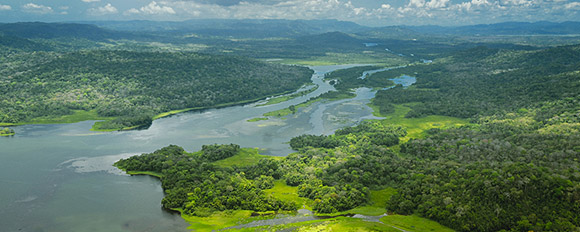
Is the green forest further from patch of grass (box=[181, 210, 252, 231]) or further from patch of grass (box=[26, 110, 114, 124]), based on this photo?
patch of grass (box=[26, 110, 114, 124])

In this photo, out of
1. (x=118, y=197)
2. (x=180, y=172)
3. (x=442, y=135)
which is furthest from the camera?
(x=442, y=135)

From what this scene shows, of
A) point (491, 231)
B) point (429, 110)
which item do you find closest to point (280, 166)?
point (491, 231)

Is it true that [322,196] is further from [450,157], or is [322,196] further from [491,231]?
[450,157]

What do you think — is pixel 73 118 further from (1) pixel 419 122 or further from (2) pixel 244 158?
(1) pixel 419 122

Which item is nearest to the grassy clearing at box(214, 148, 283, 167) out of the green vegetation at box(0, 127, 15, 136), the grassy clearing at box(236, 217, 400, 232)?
the grassy clearing at box(236, 217, 400, 232)

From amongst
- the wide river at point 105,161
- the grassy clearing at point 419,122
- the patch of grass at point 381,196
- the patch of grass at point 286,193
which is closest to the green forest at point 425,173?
the patch of grass at point 381,196

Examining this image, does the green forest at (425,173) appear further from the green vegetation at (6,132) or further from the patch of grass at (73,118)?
the patch of grass at (73,118)

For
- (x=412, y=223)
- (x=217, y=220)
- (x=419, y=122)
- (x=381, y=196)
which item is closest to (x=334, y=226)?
(x=412, y=223)
